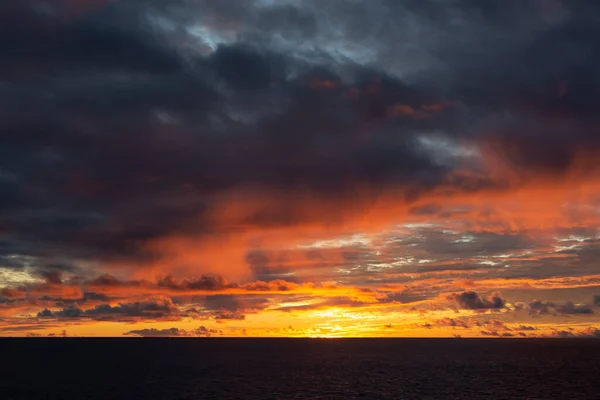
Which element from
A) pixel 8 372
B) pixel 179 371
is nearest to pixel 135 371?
pixel 179 371

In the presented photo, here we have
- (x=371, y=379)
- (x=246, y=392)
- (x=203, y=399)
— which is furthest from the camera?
(x=371, y=379)

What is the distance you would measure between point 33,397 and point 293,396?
5633cm

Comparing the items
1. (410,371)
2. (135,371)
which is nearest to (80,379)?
(135,371)

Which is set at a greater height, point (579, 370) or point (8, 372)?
point (8, 372)

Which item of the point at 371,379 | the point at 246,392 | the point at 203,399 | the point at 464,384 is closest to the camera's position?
the point at 203,399

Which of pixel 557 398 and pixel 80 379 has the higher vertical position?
pixel 80 379

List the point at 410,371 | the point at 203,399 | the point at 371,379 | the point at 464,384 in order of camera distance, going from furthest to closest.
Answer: the point at 410,371
the point at 371,379
the point at 464,384
the point at 203,399

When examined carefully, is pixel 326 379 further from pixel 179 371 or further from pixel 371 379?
pixel 179 371

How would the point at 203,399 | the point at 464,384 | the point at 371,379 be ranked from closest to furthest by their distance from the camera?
the point at 203,399 < the point at 464,384 < the point at 371,379

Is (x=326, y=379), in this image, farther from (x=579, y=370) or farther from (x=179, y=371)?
(x=579, y=370)

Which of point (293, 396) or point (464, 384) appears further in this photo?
point (464, 384)

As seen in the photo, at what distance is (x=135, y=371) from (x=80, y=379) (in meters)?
30.5

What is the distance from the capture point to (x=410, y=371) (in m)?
188

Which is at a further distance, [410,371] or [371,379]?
[410,371]
